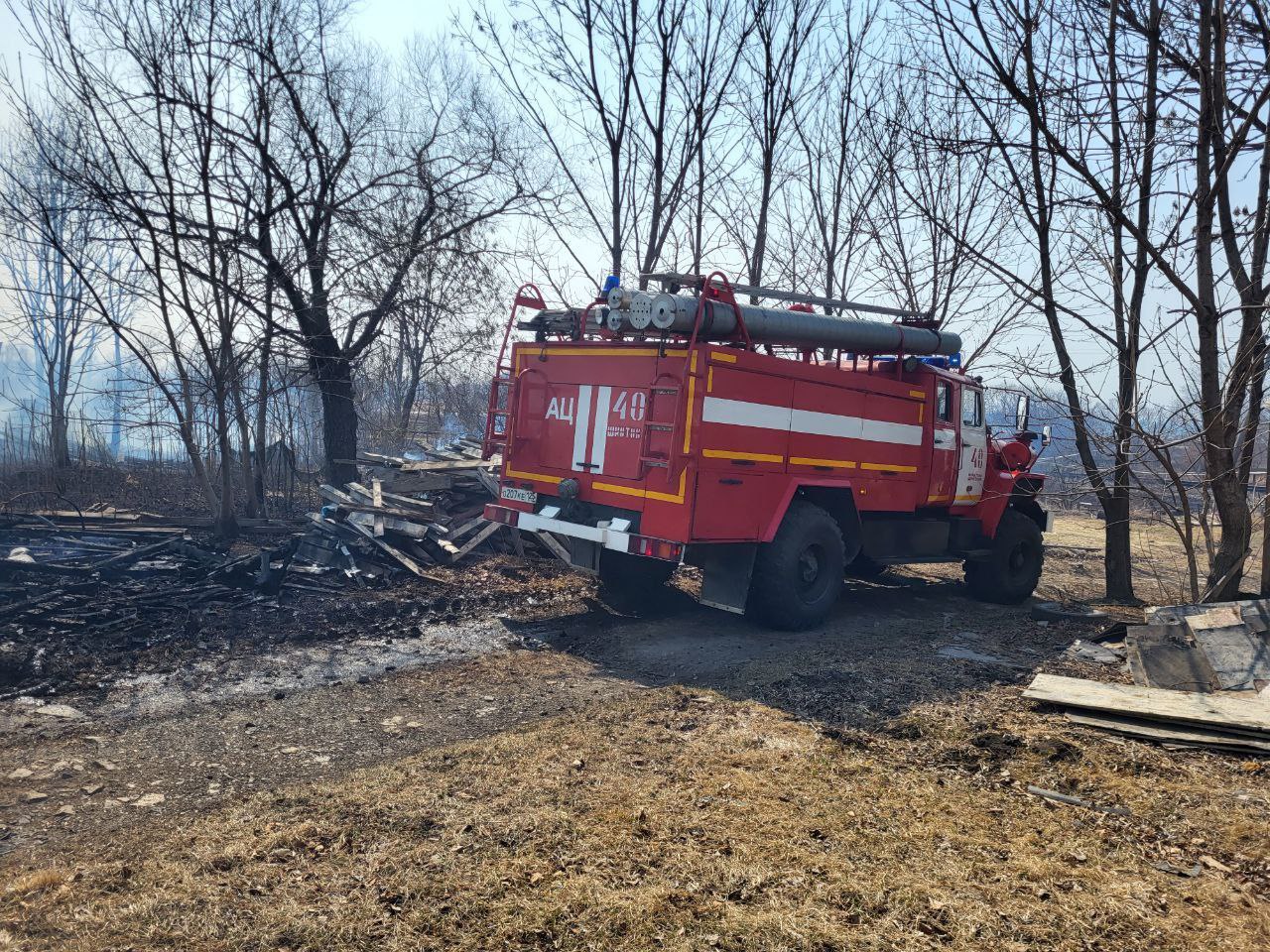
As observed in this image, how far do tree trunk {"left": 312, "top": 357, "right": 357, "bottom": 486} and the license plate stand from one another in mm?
6144

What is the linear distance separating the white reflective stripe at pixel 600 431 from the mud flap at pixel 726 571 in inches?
50.0

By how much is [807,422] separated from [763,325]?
1.10 metres

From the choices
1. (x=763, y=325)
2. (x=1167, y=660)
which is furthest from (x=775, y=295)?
(x=1167, y=660)

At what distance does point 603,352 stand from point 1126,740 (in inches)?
211

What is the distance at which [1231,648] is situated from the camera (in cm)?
645

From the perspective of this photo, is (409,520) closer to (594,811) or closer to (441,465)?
(441,465)

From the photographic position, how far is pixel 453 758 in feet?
15.7

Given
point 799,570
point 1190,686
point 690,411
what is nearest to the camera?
point 1190,686

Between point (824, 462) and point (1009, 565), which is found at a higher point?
point (824, 462)

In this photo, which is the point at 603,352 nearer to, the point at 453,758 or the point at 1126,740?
the point at 453,758

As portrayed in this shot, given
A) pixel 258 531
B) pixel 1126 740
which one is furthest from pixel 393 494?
pixel 1126 740

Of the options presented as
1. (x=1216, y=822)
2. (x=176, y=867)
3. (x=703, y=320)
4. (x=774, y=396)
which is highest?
(x=703, y=320)

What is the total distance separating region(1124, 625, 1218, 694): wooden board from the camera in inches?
250

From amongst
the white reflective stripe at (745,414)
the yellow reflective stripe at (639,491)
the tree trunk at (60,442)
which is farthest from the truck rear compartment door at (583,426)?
the tree trunk at (60,442)
